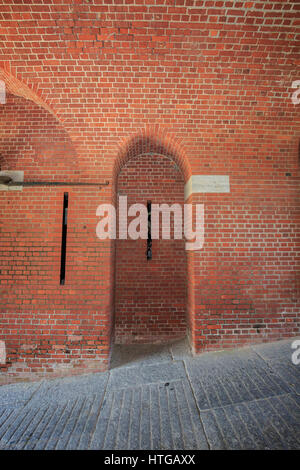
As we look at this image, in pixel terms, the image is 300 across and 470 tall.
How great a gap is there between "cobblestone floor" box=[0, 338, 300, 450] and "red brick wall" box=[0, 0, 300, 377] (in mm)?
329

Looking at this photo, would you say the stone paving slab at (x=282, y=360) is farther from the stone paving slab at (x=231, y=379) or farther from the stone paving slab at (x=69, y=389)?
the stone paving slab at (x=69, y=389)

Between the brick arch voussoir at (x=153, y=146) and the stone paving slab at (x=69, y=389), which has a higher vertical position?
the brick arch voussoir at (x=153, y=146)

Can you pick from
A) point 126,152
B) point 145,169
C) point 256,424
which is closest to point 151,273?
point 145,169

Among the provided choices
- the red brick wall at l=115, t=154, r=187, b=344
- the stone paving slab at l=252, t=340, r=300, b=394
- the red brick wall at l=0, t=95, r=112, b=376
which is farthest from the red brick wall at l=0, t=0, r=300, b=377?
the red brick wall at l=115, t=154, r=187, b=344

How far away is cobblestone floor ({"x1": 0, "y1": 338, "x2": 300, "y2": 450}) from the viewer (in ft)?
6.51

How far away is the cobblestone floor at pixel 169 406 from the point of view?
1.98 metres

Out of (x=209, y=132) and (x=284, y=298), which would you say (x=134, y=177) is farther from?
(x=284, y=298)

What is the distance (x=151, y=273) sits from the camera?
161 inches

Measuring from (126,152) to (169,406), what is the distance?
363 cm

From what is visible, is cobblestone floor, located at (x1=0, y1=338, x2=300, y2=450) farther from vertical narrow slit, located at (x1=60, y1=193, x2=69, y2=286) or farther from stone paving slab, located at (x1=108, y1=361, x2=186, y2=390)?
vertical narrow slit, located at (x1=60, y1=193, x2=69, y2=286)

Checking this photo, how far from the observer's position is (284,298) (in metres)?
3.39

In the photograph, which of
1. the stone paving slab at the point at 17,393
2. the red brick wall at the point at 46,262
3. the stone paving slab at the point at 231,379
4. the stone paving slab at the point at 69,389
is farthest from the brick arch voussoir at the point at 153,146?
the stone paving slab at the point at 17,393

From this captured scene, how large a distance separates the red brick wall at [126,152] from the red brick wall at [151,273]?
1.62ft

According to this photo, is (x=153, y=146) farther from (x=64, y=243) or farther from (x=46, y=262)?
(x=46, y=262)
